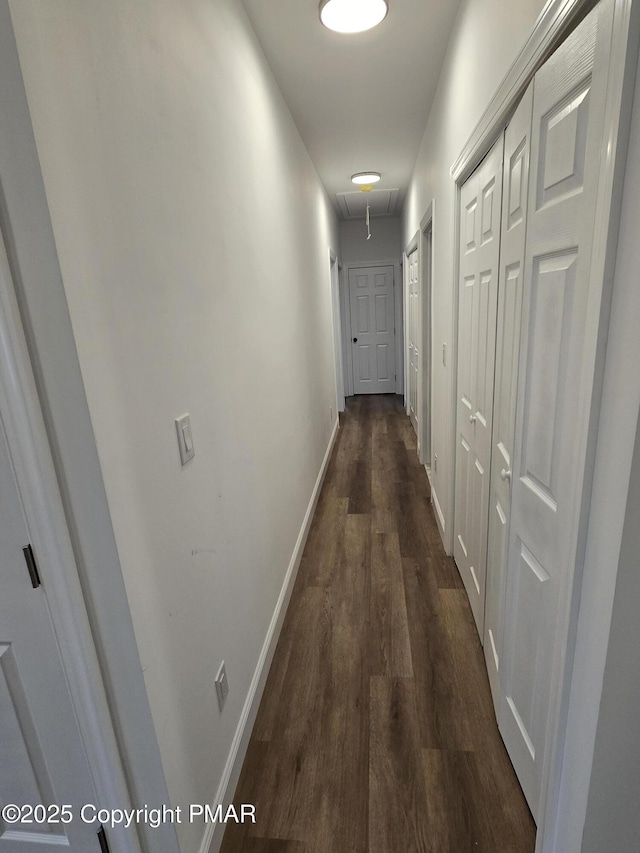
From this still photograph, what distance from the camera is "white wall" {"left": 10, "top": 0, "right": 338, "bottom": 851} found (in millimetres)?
762

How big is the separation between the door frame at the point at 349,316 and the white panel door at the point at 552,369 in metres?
5.40

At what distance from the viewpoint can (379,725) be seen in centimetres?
156

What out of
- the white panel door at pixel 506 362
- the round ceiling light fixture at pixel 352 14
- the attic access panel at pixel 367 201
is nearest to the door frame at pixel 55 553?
the white panel door at pixel 506 362

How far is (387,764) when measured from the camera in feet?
4.68

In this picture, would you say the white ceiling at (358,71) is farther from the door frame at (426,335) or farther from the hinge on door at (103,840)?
the hinge on door at (103,840)

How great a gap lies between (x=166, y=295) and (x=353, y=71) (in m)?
2.08

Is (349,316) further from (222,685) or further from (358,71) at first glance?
(222,685)

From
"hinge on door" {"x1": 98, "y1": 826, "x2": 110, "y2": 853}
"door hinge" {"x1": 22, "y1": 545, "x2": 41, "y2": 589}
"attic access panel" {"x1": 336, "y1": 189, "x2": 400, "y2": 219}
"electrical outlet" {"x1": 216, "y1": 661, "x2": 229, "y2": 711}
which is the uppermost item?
"attic access panel" {"x1": 336, "y1": 189, "x2": 400, "y2": 219}

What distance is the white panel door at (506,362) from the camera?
1206 millimetres

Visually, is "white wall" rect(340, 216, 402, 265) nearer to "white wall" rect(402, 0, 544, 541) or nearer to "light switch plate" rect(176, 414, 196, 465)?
"white wall" rect(402, 0, 544, 541)

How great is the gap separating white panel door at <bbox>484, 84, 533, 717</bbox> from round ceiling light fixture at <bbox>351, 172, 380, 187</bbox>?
3.15 m

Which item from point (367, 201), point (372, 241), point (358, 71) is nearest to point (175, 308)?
point (358, 71)

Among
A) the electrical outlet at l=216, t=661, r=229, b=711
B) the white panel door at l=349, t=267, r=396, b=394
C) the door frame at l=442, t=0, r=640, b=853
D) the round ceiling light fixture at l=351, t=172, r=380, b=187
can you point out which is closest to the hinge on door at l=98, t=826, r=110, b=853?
the electrical outlet at l=216, t=661, r=229, b=711

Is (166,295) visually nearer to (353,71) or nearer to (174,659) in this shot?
(174,659)
